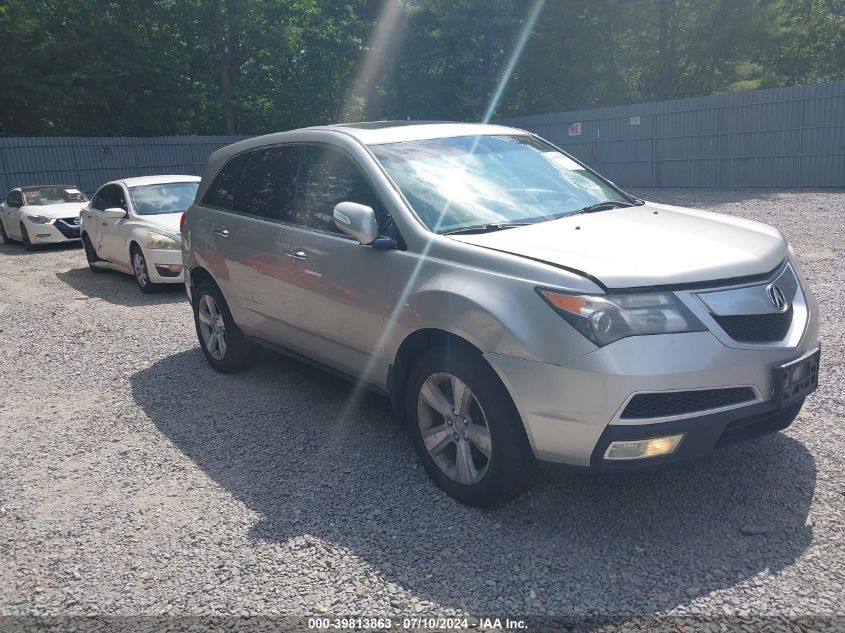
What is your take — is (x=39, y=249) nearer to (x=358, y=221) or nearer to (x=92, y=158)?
(x=92, y=158)

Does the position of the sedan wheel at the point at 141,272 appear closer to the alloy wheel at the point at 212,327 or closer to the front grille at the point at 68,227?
the alloy wheel at the point at 212,327

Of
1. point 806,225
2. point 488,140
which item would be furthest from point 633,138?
point 488,140

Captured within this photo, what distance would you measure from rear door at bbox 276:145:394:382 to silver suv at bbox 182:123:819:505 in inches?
0.5

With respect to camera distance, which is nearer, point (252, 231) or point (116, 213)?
point (252, 231)

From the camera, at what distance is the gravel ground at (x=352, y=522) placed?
9.89 feet

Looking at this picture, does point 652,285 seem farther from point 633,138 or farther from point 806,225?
point 633,138

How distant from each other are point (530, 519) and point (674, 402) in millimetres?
955

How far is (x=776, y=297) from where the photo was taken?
11.1 ft

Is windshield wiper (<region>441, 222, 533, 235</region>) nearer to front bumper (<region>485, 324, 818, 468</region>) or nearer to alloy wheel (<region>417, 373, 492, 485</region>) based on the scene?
alloy wheel (<region>417, 373, 492, 485</region>)

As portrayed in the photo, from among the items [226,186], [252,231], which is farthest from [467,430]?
[226,186]

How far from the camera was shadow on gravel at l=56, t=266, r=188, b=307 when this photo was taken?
994cm

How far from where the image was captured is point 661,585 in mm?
2979

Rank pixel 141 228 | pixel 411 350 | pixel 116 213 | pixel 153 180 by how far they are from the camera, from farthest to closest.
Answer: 1. pixel 153 180
2. pixel 116 213
3. pixel 141 228
4. pixel 411 350

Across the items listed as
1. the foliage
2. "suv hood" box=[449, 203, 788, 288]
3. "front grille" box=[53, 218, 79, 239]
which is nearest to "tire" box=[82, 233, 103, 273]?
"front grille" box=[53, 218, 79, 239]
